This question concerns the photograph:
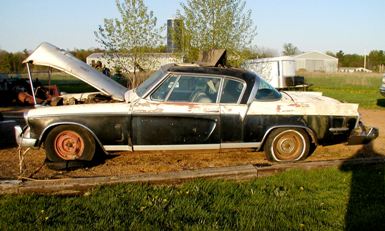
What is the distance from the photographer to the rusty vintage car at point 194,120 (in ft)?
18.9

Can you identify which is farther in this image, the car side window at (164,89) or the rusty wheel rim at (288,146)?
the rusty wheel rim at (288,146)

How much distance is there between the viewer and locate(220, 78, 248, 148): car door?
5.89 metres

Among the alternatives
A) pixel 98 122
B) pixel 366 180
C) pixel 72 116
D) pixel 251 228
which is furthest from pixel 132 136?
pixel 366 180

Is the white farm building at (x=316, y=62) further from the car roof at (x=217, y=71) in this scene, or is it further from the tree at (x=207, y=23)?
the car roof at (x=217, y=71)

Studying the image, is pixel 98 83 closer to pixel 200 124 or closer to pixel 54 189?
pixel 200 124

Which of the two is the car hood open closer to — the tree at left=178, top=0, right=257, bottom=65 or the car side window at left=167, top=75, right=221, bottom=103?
the car side window at left=167, top=75, right=221, bottom=103

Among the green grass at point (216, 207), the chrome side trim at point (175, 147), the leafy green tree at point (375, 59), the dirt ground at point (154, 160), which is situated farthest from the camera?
the leafy green tree at point (375, 59)

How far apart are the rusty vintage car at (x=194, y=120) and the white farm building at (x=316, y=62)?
83.8 m

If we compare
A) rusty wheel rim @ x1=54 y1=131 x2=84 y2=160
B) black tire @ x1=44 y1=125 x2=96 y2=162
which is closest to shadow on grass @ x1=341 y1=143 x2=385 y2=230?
black tire @ x1=44 y1=125 x2=96 y2=162

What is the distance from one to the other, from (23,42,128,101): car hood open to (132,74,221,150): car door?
2.73 ft

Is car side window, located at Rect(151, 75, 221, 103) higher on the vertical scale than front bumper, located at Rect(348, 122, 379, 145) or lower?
higher

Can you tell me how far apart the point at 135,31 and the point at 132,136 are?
9.69 metres

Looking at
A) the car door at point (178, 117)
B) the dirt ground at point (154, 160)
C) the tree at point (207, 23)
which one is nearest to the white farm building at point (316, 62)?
the tree at point (207, 23)

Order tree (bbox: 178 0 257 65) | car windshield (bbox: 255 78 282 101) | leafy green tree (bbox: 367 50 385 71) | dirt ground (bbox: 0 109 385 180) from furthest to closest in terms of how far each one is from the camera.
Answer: leafy green tree (bbox: 367 50 385 71) < tree (bbox: 178 0 257 65) < car windshield (bbox: 255 78 282 101) < dirt ground (bbox: 0 109 385 180)
